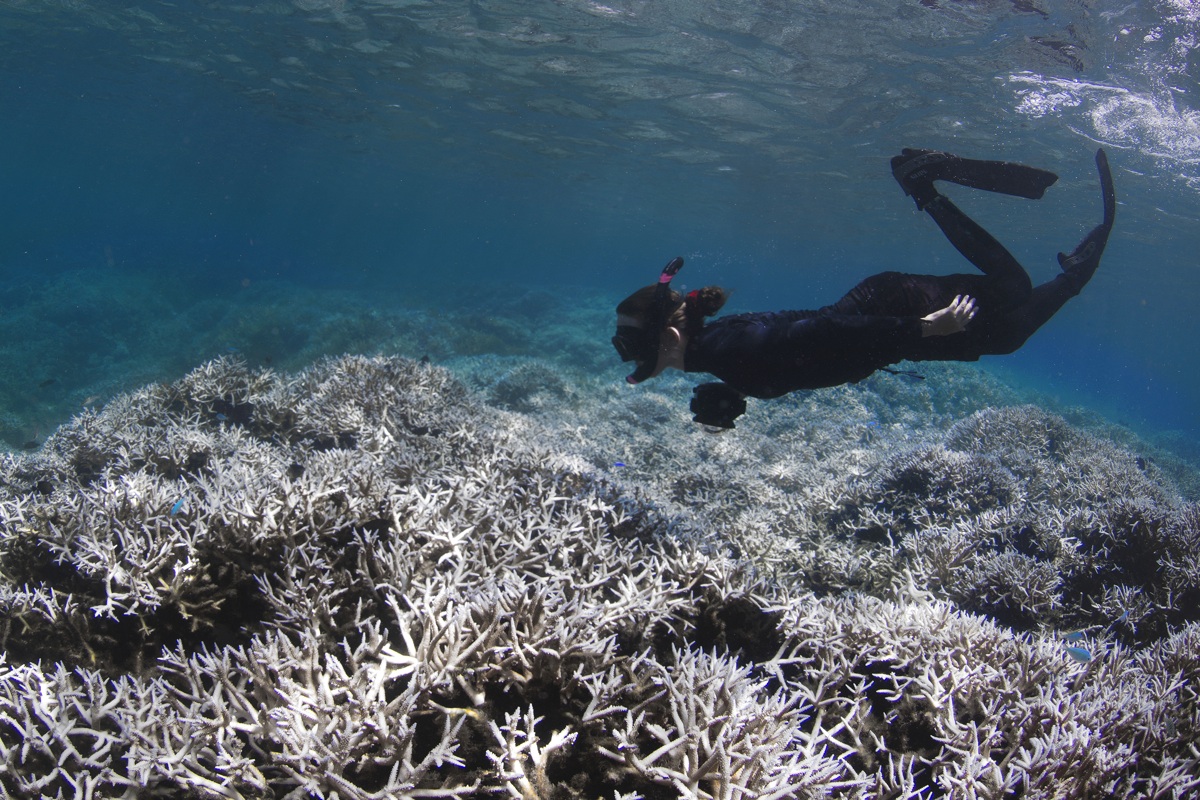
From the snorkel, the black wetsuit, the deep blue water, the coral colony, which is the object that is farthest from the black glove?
the deep blue water

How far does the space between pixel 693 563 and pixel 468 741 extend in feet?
5.77

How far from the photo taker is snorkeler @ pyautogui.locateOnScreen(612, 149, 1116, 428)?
3.90 m

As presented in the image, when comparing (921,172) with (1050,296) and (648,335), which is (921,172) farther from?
(648,335)

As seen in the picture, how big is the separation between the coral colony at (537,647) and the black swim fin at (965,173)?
3.38 m

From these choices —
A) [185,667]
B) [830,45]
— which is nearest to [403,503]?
[185,667]

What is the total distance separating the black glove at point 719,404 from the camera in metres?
4.42

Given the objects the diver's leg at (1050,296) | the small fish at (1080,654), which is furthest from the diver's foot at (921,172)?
the small fish at (1080,654)

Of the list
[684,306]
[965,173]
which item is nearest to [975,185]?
[965,173]

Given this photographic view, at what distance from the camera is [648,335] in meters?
4.10

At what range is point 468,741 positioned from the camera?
6.57 ft

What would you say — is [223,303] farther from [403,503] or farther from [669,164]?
[403,503]

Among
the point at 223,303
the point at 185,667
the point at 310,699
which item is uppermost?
the point at 310,699

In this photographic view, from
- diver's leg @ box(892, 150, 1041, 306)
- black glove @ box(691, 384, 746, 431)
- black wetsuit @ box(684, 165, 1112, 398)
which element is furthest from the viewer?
diver's leg @ box(892, 150, 1041, 306)

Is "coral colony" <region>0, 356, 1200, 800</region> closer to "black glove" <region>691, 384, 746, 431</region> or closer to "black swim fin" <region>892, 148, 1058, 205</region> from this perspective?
"black glove" <region>691, 384, 746, 431</region>
